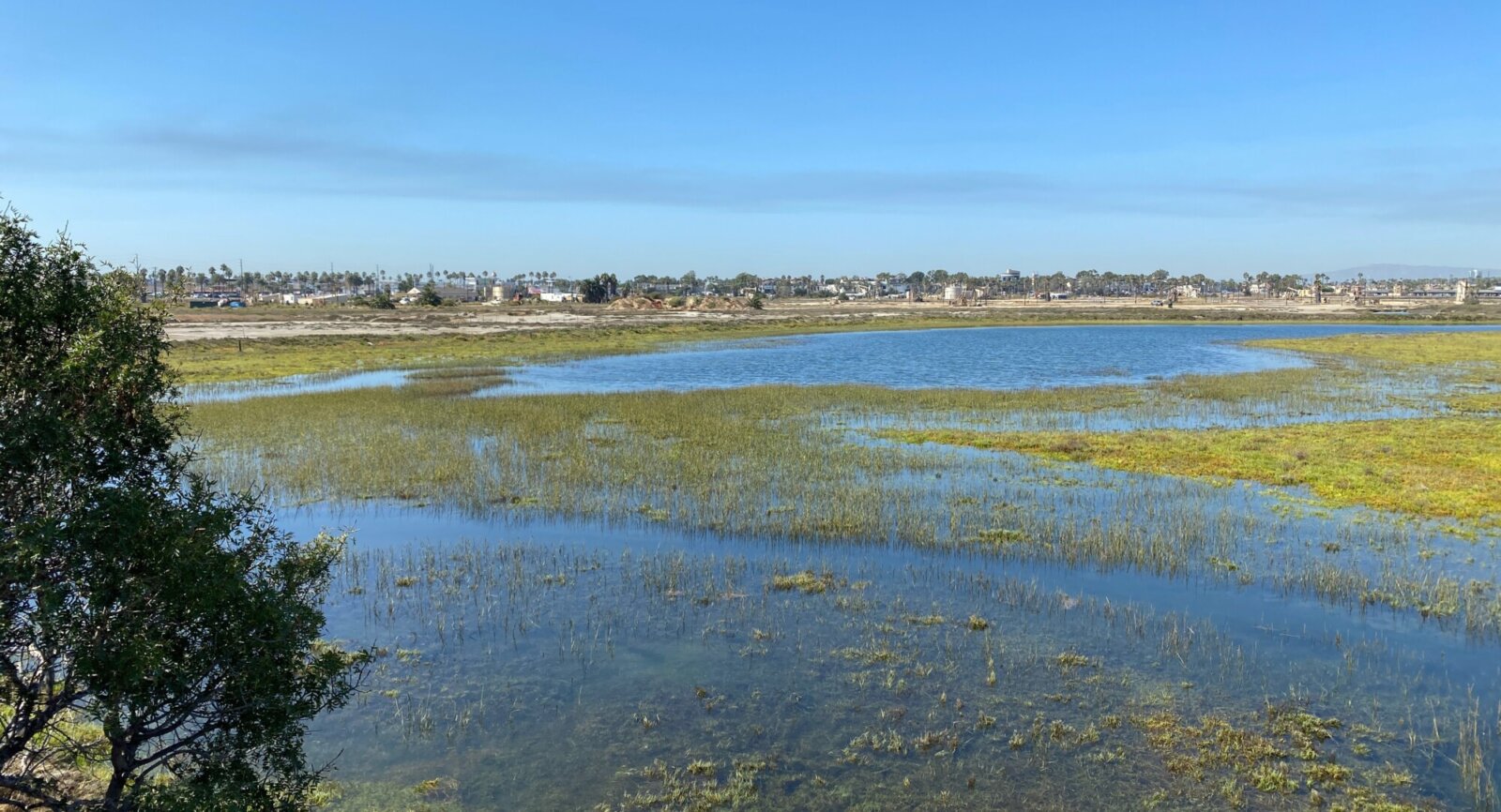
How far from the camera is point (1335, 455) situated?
2573 centimetres

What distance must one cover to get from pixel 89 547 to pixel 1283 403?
138ft

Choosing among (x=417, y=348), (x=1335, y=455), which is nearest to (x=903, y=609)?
(x=1335, y=455)

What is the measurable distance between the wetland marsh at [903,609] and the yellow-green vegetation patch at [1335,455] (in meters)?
0.16

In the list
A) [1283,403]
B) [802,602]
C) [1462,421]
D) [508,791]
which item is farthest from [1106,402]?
[508,791]

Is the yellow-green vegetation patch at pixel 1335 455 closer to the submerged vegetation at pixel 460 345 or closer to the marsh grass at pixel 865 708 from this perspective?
the marsh grass at pixel 865 708

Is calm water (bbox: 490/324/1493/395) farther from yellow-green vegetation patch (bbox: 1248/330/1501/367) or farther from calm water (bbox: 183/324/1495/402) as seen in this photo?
yellow-green vegetation patch (bbox: 1248/330/1501/367)

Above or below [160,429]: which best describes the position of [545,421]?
below

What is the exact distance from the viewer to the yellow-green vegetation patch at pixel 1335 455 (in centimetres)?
2105

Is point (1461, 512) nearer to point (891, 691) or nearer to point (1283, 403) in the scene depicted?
point (891, 691)

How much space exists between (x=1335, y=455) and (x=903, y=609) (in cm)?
1864

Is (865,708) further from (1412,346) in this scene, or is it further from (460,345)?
(1412,346)

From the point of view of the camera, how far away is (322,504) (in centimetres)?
2153

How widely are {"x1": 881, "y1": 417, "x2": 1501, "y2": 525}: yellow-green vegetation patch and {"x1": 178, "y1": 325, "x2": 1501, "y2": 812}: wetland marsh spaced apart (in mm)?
163

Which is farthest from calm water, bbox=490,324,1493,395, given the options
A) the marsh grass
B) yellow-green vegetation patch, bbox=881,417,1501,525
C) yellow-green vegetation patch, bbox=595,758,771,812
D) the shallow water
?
yellow-green vegetation patch, bbox=595,758,771,812
